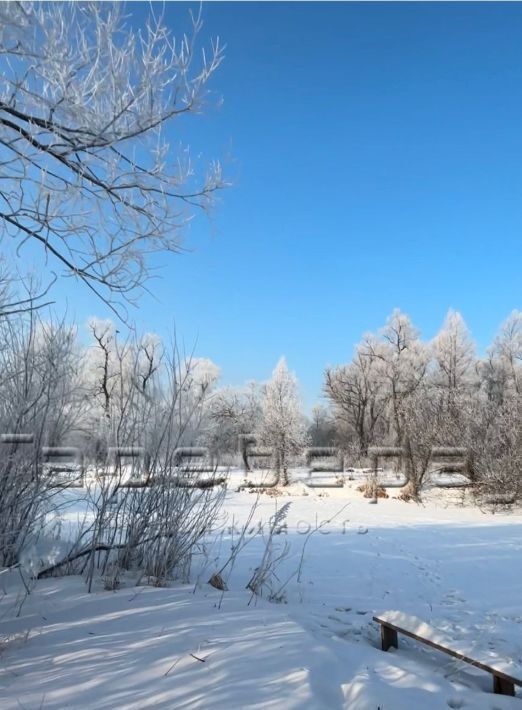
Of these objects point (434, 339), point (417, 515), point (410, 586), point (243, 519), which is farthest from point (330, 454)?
point (410, 586)

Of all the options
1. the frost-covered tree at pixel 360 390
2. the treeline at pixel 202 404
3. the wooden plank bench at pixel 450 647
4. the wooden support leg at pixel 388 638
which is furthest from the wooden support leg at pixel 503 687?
the frost-covered tree at pixel 360 390

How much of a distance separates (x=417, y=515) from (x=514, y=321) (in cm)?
2398

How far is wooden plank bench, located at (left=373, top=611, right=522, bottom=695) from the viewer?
102 inches

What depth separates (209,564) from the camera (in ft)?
17.2

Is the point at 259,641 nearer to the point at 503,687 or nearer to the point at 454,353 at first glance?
the point at 503,687

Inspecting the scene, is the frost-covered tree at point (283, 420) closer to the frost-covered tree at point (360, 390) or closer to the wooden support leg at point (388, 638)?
the frost-covered tree at point (360, 390)

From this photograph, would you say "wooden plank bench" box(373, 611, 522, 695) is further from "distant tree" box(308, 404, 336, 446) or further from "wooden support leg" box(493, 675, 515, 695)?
"distant tree" box(308, 404, 336, 446)

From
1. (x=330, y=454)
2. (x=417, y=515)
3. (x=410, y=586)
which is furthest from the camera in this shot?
(x=330, y=454)

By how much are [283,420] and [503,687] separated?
20.2m

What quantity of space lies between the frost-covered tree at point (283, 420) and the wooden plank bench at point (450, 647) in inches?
649

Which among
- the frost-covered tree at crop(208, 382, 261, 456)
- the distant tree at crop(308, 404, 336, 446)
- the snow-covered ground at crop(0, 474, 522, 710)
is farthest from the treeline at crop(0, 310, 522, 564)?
the distant tree at crop(308, 404, 336, 446)

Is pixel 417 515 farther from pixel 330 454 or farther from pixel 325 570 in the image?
pixel 330 454

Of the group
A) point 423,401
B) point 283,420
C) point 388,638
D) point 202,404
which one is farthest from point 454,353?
point 388,638

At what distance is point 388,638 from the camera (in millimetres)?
3309
